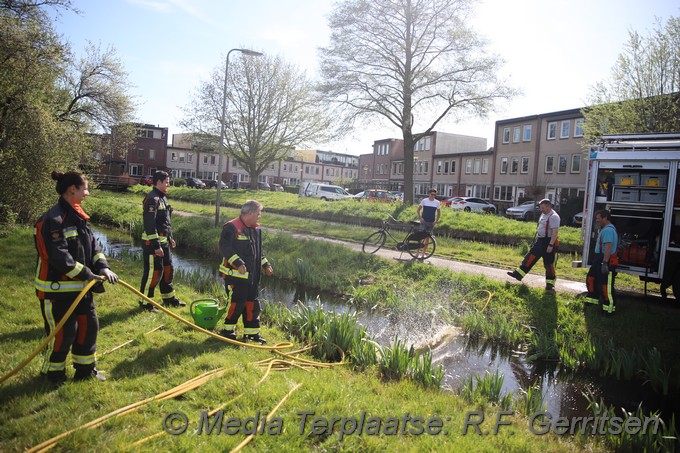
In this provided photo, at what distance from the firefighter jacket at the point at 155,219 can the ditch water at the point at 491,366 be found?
2.37m

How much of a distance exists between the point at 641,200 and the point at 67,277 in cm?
981

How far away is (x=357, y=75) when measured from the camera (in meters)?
25.4

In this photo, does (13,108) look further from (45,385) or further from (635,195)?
(635,195)

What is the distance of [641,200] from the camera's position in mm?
9016

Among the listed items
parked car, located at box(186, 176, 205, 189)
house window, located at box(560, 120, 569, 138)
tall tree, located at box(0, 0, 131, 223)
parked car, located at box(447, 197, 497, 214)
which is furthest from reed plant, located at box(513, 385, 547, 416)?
parked car, located at box(186, 176, 205, 189)

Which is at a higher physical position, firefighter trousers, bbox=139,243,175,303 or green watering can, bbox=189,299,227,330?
firefighter trousers, bbox=139,243,175,303

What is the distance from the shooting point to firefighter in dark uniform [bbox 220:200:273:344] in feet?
18.7

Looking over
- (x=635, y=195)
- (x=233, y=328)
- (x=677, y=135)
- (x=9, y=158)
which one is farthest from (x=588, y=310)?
(x=9, y=158)

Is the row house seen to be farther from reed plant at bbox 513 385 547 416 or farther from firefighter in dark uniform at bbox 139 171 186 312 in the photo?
firefighter in dark uniform at bbox 139 171 186 312

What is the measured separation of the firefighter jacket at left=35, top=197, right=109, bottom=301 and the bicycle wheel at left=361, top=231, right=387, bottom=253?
943 cm

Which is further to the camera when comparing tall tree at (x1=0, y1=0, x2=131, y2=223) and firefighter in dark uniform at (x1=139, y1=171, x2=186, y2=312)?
tall tree at (x1=0, y1=0, x2=131, y2=223)

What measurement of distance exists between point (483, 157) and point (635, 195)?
130 feet

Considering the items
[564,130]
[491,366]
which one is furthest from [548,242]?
[564,130]

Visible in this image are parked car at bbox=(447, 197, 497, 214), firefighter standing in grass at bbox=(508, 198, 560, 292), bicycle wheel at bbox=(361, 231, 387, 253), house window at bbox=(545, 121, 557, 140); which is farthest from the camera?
house window at bbox=(545, 121, 557, 140)
